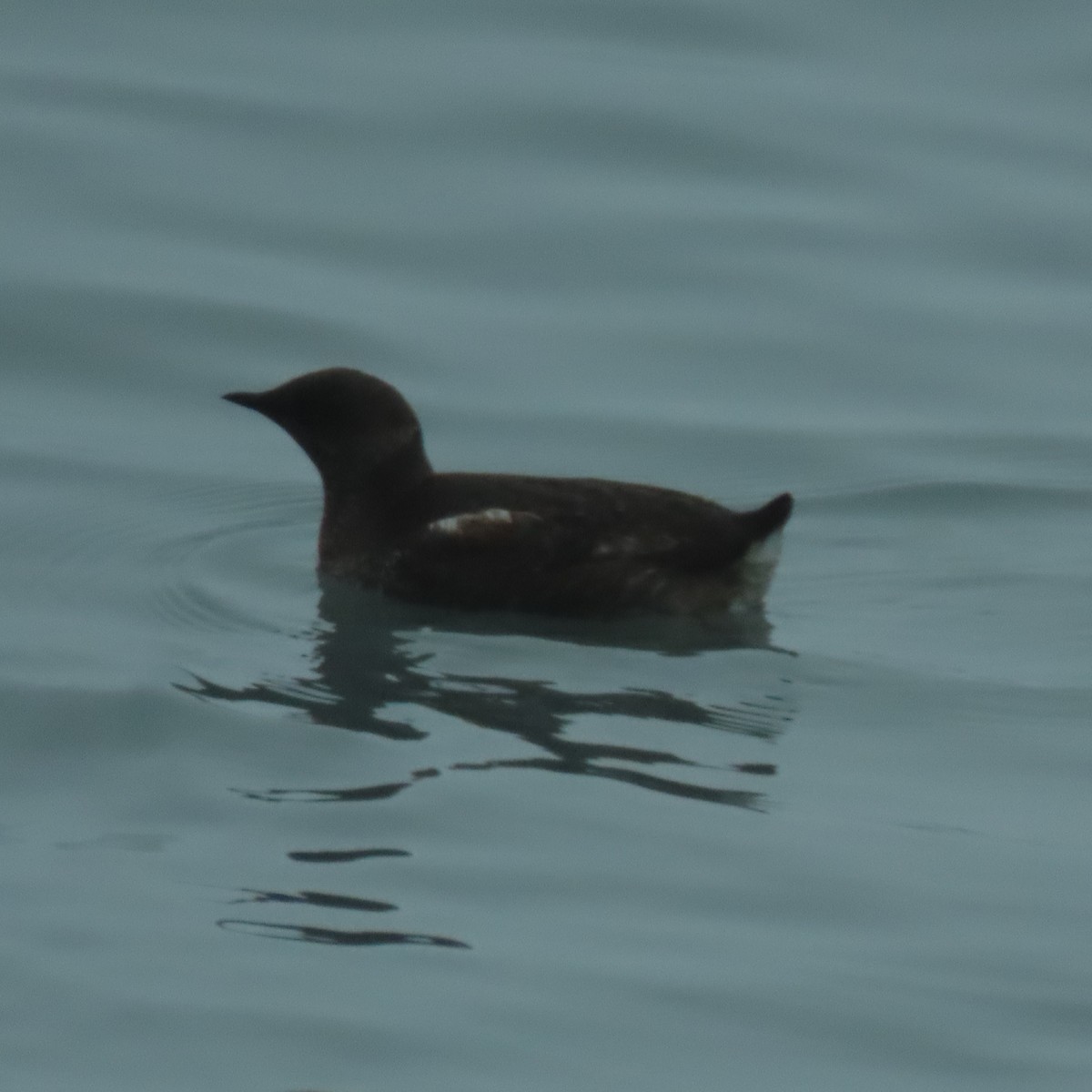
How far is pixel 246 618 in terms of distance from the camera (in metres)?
8.27

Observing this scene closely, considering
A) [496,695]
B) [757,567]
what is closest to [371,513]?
[757,567]

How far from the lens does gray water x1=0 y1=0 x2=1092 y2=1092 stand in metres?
5.47

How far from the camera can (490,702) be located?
7.44 metres

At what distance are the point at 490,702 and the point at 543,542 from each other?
113cm

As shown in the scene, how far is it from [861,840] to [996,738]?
0.95m

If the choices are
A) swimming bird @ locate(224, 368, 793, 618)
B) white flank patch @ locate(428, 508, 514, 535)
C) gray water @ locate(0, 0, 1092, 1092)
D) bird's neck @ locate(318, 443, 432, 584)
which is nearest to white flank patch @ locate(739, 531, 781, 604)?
swimming bird @ locate(224, 368, 793, 618)

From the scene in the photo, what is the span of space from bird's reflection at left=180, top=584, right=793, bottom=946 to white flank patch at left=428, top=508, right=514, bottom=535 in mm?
273

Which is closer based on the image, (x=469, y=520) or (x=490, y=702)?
(x=490, y=702)

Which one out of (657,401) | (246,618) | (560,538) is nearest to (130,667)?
(246,618)

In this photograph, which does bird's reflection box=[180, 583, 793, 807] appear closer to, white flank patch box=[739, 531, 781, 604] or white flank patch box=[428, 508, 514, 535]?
white flank patch box=[739, 531, 781, 604]

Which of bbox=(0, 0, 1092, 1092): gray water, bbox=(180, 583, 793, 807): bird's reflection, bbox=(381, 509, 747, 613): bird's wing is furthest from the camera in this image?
bbox=(381, 509, 747, 613): bird's wing

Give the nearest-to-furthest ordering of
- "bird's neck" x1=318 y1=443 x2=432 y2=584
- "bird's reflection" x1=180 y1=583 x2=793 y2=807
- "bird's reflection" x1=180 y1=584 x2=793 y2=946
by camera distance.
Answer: "bird's reflection" x1=180 y1=584 x2=793 y2=946 → "bird's reflection" x1=180 y1=583 x2=793 y2=807 → "bird's neck" x1=318 y1=443 x2=432 y2=584

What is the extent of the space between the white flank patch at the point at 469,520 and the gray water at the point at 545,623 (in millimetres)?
328

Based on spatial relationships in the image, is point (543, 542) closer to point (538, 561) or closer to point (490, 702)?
point (538, 561)
